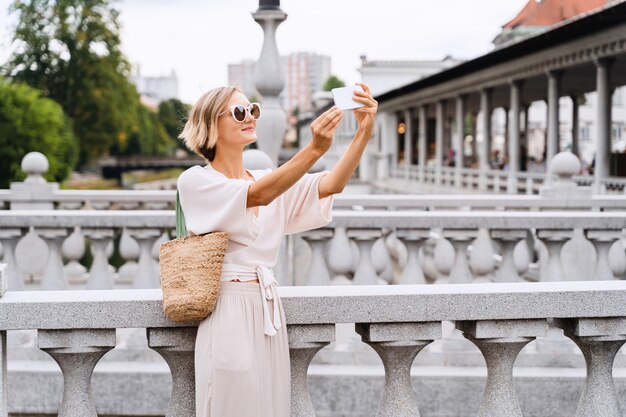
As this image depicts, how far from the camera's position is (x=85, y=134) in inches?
2047

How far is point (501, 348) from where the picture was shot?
3.09 meters

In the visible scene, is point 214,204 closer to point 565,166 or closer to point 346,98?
point 346,98

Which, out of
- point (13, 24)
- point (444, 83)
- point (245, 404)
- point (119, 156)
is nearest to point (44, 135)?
point (13, 24)

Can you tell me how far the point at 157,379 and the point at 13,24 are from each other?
46.0m

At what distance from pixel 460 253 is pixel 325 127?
3676 millimetres

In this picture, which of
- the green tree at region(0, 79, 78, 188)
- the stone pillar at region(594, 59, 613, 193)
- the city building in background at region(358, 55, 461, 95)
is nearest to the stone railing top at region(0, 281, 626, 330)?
the stone pillar at region(594, 59, 613, 193)

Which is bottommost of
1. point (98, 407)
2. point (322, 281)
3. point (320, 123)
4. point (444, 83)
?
point (98, 407)

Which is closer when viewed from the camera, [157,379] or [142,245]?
[157,379]

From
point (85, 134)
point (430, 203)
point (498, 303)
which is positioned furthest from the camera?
point (85, 134)

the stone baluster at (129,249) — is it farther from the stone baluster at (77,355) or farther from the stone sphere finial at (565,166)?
the stone sphere finial at (565,166)

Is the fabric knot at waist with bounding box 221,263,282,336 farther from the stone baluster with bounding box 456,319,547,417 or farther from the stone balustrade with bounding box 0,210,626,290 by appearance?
the stone balustrade with bounding box 0,210,626,290

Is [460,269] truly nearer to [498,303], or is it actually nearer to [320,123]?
[498,303]

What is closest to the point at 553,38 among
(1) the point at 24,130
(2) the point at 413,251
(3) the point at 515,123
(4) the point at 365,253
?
(3) the point at 515,123

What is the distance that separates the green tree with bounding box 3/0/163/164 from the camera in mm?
48062
